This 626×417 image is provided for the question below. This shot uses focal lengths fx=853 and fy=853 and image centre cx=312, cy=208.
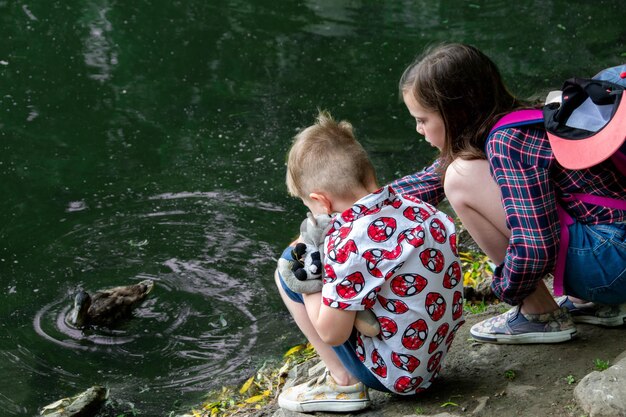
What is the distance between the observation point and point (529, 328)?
319cm

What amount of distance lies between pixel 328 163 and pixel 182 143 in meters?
3.94

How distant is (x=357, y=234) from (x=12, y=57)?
6.13 m

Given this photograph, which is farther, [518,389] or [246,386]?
[246,386]

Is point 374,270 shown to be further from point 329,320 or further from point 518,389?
point 518,389

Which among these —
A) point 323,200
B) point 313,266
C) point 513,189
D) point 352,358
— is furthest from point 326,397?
point 513,189

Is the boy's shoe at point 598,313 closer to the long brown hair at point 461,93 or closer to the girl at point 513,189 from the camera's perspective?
the girl at point 513,189

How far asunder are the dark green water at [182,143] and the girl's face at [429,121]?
1723mm

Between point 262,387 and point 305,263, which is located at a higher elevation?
point 305,263

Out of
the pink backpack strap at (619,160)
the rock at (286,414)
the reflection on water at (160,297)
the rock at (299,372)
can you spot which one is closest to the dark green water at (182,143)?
the reflection on water at (160,297)

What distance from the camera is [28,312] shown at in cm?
469

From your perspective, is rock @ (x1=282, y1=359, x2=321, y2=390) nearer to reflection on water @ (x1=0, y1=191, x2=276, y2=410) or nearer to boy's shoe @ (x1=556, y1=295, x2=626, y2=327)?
reflection on water @ (x1=0, y1=191, x2=276, y2=410)

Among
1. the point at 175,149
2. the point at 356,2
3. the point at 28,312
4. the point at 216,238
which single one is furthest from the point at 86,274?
the point at 356,2

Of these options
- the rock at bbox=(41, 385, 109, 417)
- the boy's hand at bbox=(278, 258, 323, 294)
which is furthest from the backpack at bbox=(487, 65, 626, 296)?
the rock at bbox=(41, 385, 109, 417)

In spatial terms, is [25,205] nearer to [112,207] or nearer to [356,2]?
[112,207]
